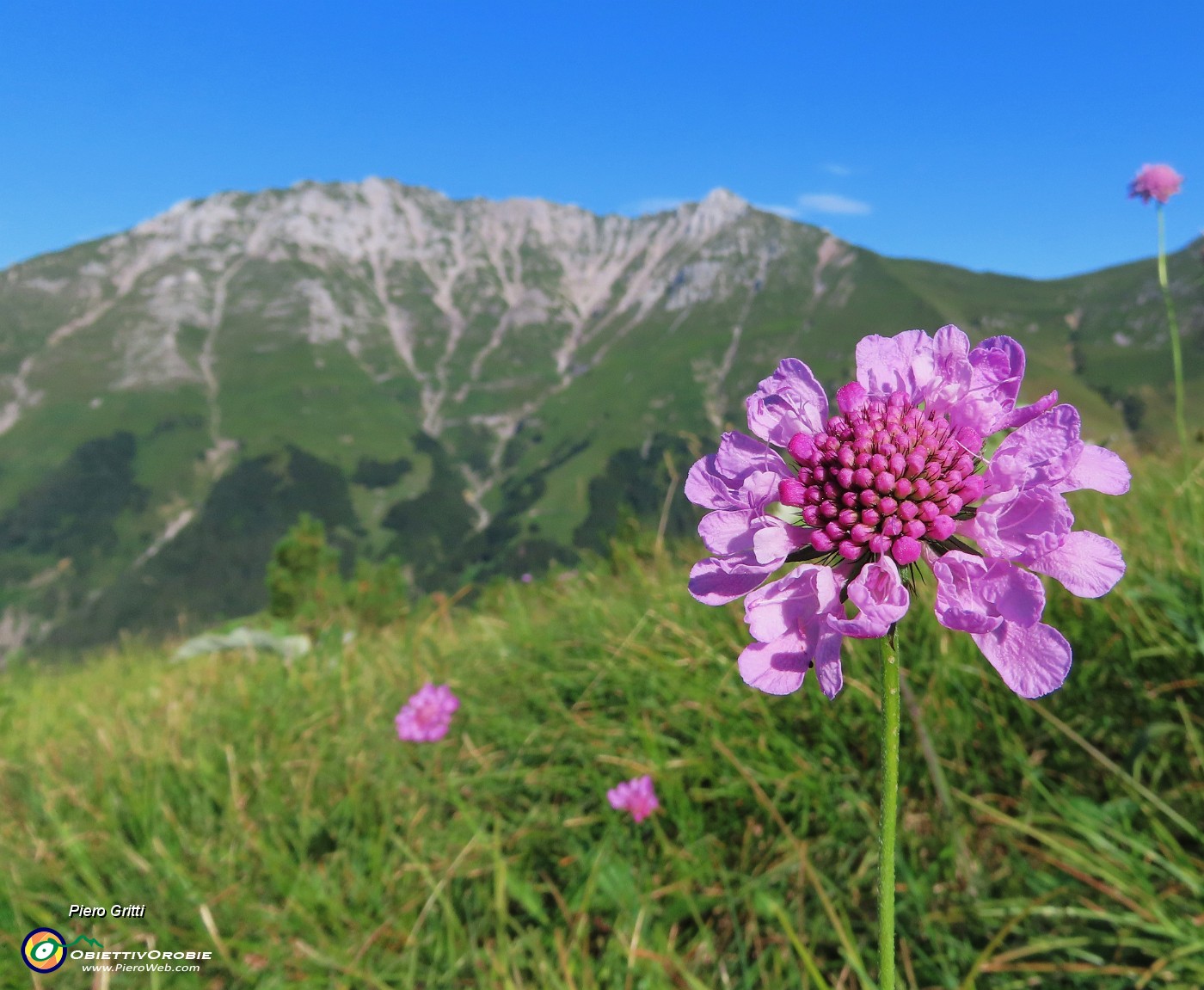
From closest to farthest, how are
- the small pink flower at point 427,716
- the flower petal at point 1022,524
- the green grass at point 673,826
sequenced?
the flower petal at point 1022,524 < the green grass at point 673,826 < the small pink flower at point 427,716

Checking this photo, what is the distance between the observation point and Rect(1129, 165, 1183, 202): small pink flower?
13.5 ft

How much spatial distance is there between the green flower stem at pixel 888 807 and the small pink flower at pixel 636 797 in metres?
2.10

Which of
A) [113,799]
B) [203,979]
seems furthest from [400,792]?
[113,799]

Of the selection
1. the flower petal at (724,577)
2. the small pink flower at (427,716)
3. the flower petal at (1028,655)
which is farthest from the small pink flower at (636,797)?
the flower petal at (1028,655)

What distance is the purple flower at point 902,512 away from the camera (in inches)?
44.2

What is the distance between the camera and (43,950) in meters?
2.88

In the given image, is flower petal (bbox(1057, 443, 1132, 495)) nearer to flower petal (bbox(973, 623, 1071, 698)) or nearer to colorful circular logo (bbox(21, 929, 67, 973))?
flower petal (bbox(973, 623, 1071, 698))

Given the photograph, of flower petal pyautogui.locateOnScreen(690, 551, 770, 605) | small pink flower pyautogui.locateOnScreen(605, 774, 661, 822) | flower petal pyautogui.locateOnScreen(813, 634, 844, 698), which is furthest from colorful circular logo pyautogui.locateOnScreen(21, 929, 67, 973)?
flower petal pyautogui.locateOnScreen(813, 634, 844, 698)

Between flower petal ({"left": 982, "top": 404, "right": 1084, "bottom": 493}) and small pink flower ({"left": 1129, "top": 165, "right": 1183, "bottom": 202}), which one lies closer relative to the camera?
flower petal ({"left": 982, "top": 404, "right": 1084, "bottom": 493})

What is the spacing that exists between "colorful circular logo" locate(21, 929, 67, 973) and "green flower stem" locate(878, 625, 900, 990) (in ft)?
10.7

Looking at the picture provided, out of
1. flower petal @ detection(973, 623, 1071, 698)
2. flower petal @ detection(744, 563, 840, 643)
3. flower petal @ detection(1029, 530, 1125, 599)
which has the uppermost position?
flower petal @ detection(1029, 530, 1125, 599)

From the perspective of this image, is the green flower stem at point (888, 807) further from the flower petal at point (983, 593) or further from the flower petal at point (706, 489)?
the flower petal at point (706, 489)

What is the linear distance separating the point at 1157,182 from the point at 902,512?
434cm

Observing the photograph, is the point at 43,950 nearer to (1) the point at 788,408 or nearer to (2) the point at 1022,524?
(1) the point at 788,408
